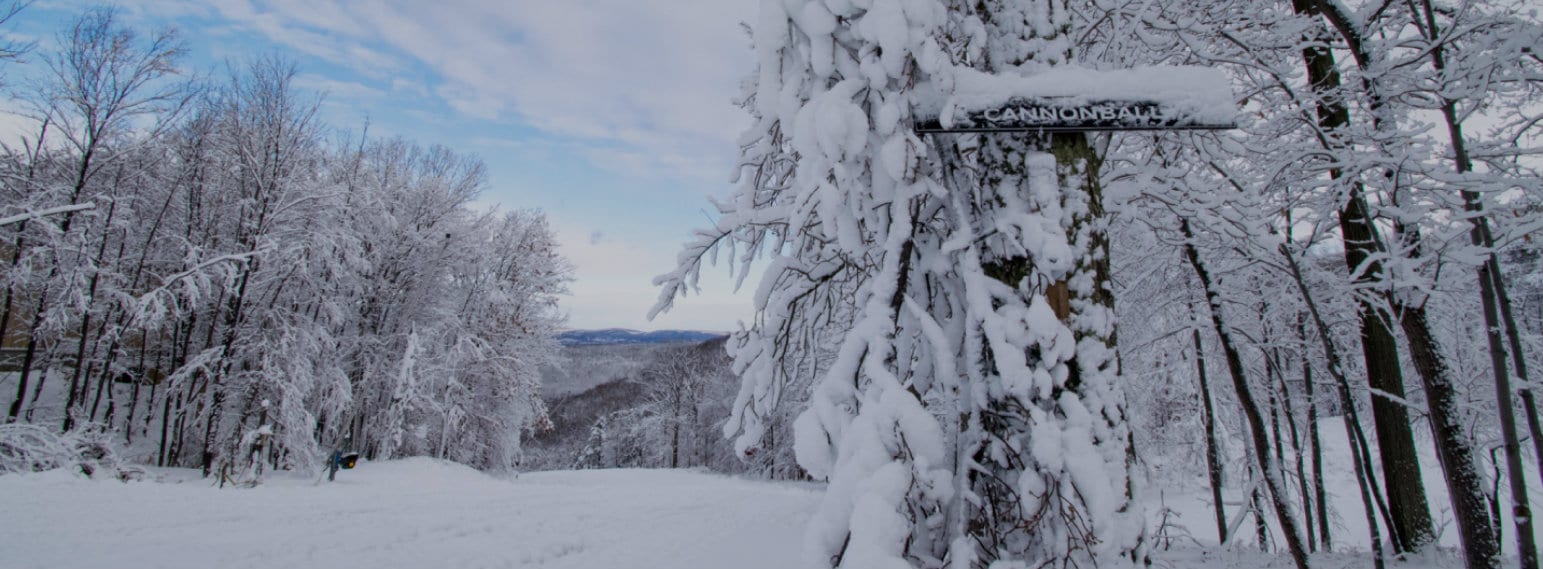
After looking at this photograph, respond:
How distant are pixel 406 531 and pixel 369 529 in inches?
19.7

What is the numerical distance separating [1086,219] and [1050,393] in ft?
1.95

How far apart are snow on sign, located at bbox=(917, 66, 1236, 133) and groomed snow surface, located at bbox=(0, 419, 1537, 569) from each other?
3.11 m

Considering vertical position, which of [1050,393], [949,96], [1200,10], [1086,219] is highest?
[1200,10]

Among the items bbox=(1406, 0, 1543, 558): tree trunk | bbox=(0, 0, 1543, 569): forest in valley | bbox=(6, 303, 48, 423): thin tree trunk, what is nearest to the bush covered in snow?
bbox=(0, 0, 1543, 569): forest in valley

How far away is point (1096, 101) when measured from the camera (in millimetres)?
1861

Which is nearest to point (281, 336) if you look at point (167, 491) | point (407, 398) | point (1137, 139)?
point (407, 398)

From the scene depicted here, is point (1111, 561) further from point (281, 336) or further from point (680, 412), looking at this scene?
point (680, 412)

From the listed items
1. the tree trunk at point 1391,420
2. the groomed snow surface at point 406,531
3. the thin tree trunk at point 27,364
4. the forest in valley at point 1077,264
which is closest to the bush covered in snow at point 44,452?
the forest in valley at point 1077,264

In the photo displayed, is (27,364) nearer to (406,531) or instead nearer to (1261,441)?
(406,531)

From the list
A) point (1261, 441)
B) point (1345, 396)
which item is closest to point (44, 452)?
point (1261, 441)

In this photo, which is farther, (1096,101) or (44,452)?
(44,452)

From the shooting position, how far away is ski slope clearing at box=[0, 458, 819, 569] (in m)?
6.11

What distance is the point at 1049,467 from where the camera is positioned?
1663 mm

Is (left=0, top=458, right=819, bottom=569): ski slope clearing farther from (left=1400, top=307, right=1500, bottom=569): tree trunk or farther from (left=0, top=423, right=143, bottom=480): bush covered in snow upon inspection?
(left=1400, top=307, right=1500, bottom=569): tree trunk
